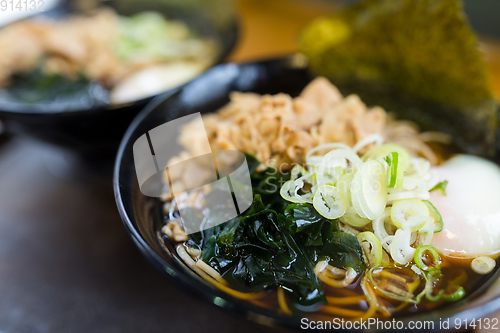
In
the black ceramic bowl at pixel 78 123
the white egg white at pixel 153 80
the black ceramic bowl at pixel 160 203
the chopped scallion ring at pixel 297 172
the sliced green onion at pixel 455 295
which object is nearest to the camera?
the black ceramic bowl at pixel 160 203

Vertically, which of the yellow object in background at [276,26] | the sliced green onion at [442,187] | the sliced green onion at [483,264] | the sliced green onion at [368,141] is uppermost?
the yellow object in background at [276,26]

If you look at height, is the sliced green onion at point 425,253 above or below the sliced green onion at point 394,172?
below

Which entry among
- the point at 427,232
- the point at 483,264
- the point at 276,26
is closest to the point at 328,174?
the point at 427,232

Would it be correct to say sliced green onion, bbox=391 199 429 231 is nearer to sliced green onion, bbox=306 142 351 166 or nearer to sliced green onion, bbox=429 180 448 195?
sliced green onion, bbox=429 180 448 195

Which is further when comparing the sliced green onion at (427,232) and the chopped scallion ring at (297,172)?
the chopped scallion ring at (297,172)

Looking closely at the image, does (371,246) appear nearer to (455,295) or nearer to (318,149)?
(455,295)

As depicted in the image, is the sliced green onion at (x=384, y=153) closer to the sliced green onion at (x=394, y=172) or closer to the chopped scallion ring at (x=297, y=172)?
the sliced green onion at (x=394, y=172)

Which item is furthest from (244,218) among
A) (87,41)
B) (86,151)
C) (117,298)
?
(87,41)

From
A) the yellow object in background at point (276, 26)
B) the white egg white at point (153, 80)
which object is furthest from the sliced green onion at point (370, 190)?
the yellow object in background at point (276, 26)
